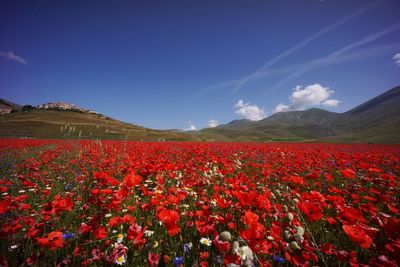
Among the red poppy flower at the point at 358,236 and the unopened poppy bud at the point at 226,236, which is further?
the unopened poppy bud at the point at 226,236

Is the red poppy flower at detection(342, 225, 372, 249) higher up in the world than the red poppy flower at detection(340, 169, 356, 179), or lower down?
lower down

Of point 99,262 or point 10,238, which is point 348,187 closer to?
point 99,262

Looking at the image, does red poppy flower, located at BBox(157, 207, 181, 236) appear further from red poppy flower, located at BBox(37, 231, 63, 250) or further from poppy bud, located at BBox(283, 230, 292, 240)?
poppy bud, located at BBox(283, 230, 292, 240)

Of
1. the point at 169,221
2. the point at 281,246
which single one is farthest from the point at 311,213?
the point at 169,221

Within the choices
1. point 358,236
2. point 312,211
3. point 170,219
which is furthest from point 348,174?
point 170,219

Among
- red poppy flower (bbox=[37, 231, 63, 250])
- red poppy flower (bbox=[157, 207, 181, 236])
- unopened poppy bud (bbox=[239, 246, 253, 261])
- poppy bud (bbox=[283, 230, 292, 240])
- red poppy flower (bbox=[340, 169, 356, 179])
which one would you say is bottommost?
poppy bud (bbox=[283, 230, 292, 240])

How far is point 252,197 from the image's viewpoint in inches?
84.7

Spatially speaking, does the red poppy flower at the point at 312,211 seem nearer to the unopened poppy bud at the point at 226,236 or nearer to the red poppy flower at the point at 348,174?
the unopened poppy bud at the point at 226,236

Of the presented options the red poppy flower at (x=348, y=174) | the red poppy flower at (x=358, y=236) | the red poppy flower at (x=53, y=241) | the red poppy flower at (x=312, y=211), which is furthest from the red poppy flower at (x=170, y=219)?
the red poppy flower at (x=348, y=174)

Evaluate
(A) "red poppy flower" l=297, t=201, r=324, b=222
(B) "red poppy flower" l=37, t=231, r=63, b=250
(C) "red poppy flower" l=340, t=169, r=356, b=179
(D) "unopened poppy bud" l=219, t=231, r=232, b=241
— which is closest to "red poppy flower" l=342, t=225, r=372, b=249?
(A) "red poppy flower" l=297, t=201, r=324, b=222

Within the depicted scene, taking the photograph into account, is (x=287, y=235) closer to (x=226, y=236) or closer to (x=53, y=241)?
(x=226, y=236)

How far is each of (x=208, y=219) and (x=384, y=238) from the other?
221 cm

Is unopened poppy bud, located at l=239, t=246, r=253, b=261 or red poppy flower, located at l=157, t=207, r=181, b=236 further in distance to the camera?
red poppy flower, located at l=157, t=207, r=181, b=236

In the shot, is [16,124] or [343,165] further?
[16,124]
